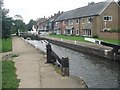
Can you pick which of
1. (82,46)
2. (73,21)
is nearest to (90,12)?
(73,21)

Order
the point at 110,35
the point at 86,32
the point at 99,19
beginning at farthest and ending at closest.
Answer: the point at 86,32, the point at 99,19, the point at 110,35

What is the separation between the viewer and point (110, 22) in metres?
55.9

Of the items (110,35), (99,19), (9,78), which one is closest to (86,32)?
(99,19)

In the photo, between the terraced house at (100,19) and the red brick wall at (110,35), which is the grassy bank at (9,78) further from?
the terraced house at (100,19)

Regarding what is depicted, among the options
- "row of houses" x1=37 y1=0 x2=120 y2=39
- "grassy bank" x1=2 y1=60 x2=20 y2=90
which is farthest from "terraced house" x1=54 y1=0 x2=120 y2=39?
"grassy bank" x1=2 y1=60 x2=20 y2=90

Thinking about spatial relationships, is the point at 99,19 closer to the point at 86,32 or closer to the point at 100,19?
the point at 100,19

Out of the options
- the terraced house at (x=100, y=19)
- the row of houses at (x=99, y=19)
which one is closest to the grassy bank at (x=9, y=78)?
the row of houses at (x=99, y=19)

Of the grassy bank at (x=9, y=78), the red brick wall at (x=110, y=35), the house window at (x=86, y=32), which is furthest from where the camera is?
the house window at (x=86, y=32)

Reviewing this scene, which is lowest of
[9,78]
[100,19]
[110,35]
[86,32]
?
[9,78]

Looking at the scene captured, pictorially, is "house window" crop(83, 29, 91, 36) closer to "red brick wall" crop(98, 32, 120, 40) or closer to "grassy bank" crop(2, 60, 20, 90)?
"red brick wall" crop(98, 32, 120, 40)

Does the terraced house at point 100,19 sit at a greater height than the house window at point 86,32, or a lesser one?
greater

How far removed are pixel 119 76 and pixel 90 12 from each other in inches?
1663

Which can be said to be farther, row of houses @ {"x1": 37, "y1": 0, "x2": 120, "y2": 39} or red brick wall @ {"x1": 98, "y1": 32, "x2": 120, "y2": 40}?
row of houses @ {"x1": 37, "y1": 0, "x2": 120, "y2": 39}

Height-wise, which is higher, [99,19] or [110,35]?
[99,19]
